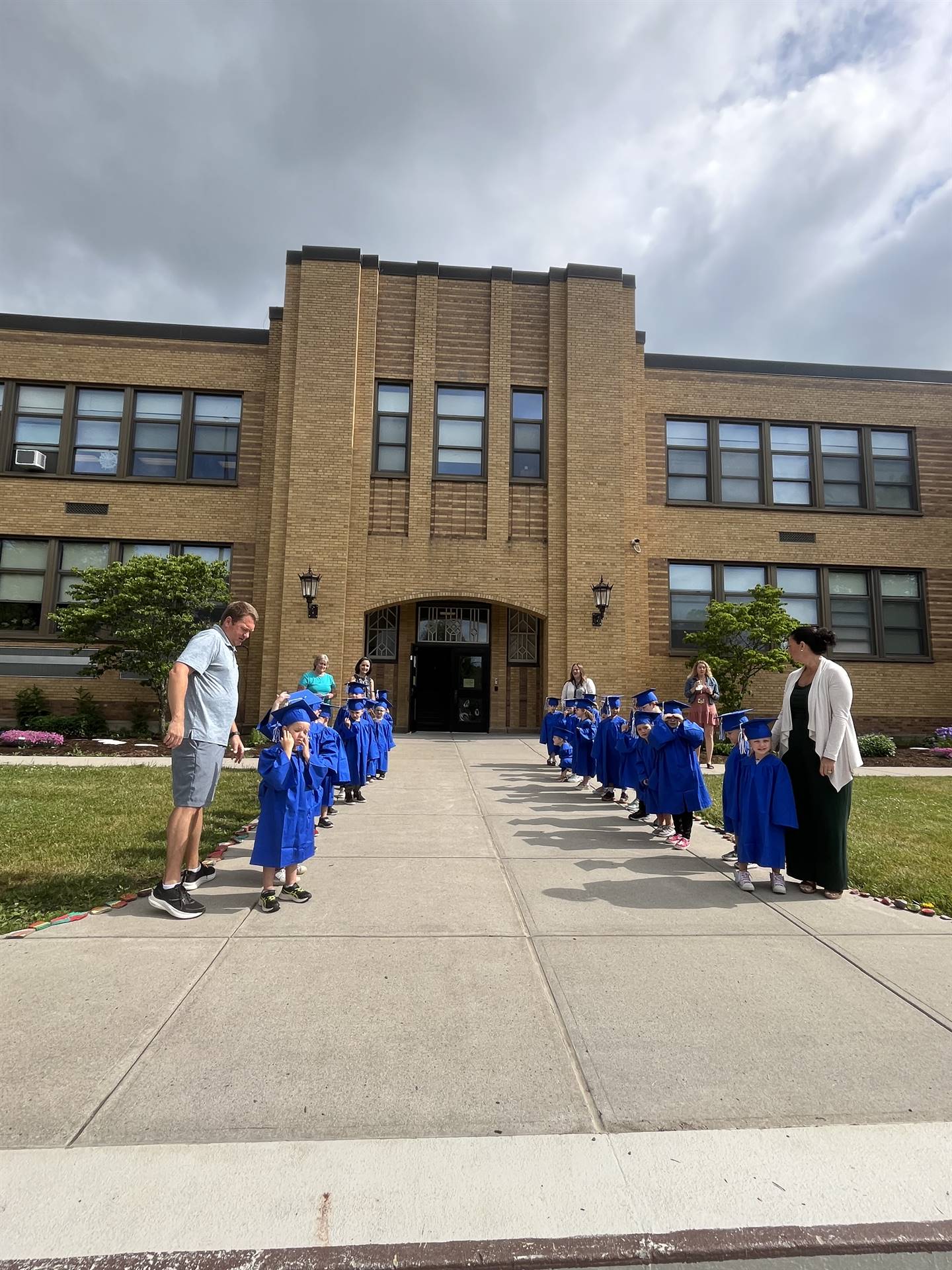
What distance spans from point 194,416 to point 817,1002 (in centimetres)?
1798

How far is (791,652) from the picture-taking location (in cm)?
534

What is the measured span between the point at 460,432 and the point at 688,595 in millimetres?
6952

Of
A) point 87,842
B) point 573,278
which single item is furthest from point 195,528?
point 87,842

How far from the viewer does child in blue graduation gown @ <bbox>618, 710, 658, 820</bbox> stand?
6836mm

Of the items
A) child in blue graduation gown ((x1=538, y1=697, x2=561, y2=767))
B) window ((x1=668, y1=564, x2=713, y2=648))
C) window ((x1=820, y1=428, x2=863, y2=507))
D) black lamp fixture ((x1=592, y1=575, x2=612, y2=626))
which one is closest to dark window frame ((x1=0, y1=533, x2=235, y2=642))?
black lamp fixture ((x1=592, y1=575, x2=612, y2=626))

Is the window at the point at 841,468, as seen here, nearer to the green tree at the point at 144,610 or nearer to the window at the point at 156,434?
the green tree at the point at 144,610

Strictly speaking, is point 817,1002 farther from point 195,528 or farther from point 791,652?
point 195,528

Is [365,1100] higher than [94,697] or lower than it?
lower

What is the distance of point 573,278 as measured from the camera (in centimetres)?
1734

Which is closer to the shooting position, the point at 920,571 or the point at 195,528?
the point at 195,528

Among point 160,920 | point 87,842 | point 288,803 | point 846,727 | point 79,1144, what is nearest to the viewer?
point 79,1144

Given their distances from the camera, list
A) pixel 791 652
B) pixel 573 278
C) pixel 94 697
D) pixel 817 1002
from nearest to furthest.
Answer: pixel 817 1002
pixel 791 652
pixel 94 697
pixel 573 278

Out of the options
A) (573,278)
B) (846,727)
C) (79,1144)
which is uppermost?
(573,278)

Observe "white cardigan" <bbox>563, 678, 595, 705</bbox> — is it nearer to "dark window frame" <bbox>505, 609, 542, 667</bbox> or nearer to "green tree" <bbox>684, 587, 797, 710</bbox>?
"green tree" <bbox>684, 587, 797, 710</bbox>
